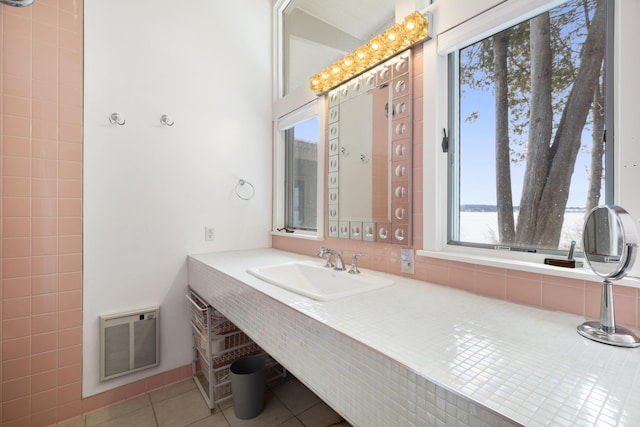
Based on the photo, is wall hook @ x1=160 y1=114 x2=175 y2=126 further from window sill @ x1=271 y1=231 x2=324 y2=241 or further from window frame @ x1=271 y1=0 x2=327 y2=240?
window sill @ x1=271 y1=231 x2=324 y2=241

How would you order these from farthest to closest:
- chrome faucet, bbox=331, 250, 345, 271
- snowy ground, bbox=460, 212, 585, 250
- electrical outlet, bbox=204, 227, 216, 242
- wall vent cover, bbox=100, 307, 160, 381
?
electrical outlet, bbox=204, 227, 216, 242 → wall vent cover, bbox=100, 307, 160, 381 → chrome faucet, bbox=331, 250, 345, 271 → snowy ground, bbox=460, 212, 585, 250

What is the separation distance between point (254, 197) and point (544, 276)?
1982mm

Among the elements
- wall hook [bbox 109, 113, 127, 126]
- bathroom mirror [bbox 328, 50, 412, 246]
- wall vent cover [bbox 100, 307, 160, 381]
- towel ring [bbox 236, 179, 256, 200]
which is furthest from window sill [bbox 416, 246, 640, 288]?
wall hook [bbox 109, 113, 127, 126]

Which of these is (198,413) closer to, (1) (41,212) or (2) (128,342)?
(2) (128,342)

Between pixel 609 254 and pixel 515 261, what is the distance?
0.34 meters

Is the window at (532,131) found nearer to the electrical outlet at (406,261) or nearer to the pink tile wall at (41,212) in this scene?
the electrical outlet at (406,261)

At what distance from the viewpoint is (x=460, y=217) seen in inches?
54.4

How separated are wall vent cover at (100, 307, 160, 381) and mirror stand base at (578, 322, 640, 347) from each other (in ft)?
7.17

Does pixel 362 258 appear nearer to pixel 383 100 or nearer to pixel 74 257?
pixel 383 100

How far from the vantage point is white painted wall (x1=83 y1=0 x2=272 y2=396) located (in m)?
1.78

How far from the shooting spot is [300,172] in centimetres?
239

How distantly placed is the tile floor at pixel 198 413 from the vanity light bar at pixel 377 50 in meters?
2.03

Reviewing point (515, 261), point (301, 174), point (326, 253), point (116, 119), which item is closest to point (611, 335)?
point (515, 261)

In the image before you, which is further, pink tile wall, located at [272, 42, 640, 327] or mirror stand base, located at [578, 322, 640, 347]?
pink tile wall, located at [272, 42, 640, 327]
